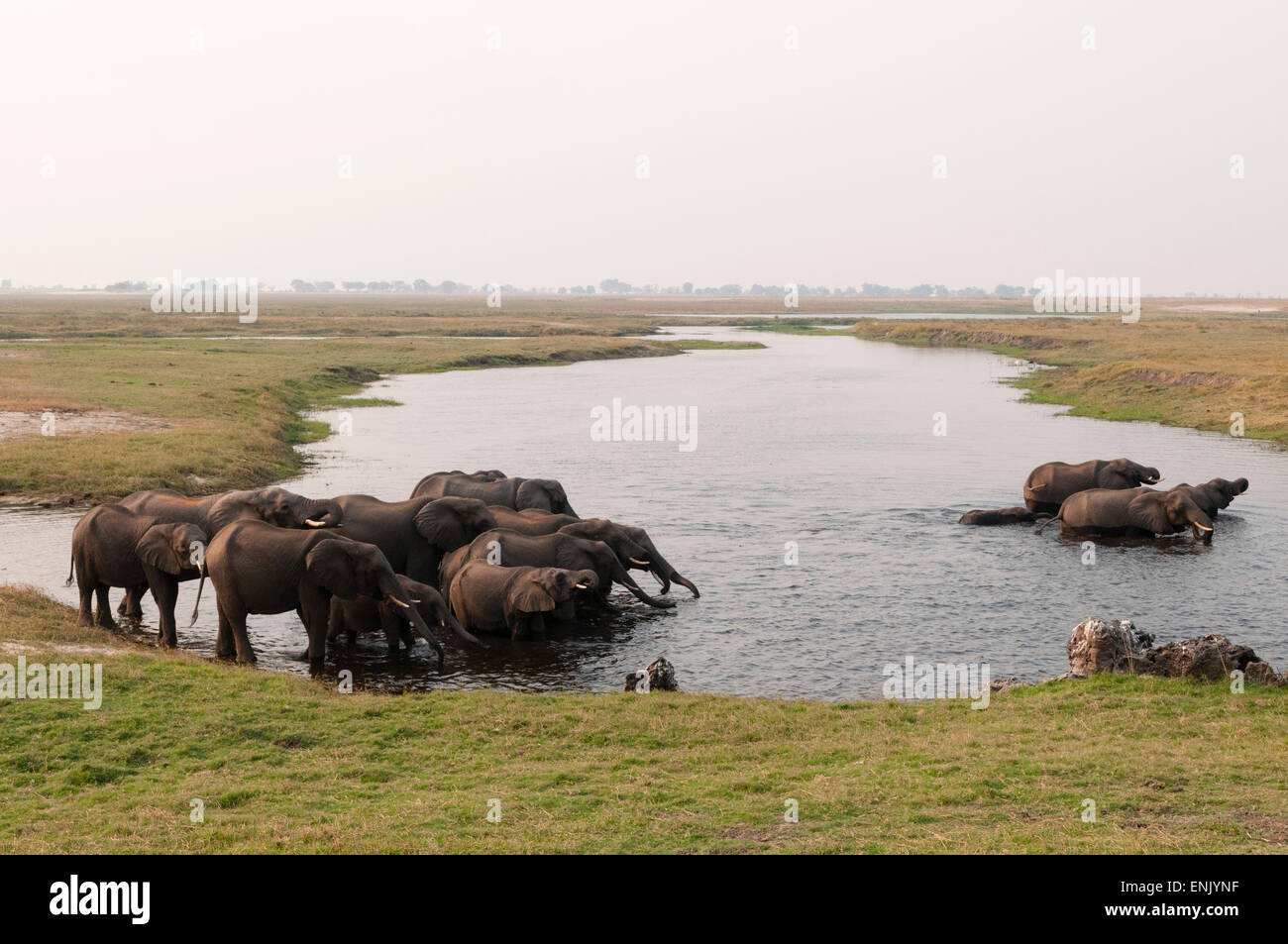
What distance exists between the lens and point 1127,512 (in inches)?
1153

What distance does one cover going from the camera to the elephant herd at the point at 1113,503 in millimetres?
28688

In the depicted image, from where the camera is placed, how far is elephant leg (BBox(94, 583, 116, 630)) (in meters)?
19.8

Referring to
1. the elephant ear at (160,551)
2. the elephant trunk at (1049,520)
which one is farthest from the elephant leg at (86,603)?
the elephant trunk at (1049,520)

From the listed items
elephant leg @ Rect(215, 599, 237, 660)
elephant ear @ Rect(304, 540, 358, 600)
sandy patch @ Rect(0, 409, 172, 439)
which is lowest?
elephant leg @ Rect(215, 599, 237, 660)

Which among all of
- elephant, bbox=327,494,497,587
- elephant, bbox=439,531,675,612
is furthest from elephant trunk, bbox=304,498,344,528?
elephant, bbox=439,531,675,612

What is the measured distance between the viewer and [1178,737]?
13.6m

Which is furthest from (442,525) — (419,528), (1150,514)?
(1150,514)

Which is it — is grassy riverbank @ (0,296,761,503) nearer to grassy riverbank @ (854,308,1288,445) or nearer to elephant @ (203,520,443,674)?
elephant @ (203,520,443,674)

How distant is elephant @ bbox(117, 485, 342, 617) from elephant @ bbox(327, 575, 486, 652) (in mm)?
1844

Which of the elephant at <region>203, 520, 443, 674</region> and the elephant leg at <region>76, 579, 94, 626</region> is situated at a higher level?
the elephant at <region>203, 520, 443, 674</region>

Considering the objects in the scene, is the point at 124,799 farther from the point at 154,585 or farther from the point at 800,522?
the point at 800,522

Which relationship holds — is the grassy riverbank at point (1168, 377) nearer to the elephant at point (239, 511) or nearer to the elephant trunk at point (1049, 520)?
the elephant trunk at point (1049, 520)

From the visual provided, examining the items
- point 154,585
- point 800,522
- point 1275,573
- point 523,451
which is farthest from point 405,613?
point 523,451
